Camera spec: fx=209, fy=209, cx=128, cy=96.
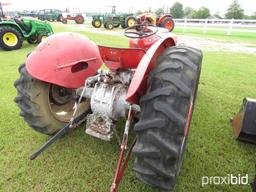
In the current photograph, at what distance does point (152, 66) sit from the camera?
1585mm

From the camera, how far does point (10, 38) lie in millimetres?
7629

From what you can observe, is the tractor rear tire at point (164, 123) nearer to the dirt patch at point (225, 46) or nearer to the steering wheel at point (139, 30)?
the steering wheel at point (139, 30)

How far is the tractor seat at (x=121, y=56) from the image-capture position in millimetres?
1792

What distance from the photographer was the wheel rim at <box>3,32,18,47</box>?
7.48 m

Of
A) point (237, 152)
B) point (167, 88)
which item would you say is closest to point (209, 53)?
point (237, 152)

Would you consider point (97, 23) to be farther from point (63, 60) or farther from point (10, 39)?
point (63, 60)

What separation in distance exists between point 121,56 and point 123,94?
34cm

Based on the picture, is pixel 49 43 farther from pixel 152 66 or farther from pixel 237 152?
pixel 237 152

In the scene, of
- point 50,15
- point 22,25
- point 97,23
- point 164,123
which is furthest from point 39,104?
point 50,15

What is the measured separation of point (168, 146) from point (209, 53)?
7040 millimetres

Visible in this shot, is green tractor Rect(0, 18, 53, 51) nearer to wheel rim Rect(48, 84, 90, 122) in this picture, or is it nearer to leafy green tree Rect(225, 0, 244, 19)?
wheel rim Rect(48, 84, 90, 122)

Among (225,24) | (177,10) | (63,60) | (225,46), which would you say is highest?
(63,60)

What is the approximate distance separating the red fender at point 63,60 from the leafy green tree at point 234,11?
61163 mm

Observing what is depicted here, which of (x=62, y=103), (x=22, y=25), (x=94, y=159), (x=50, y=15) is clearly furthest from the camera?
(x=50, y=15)
